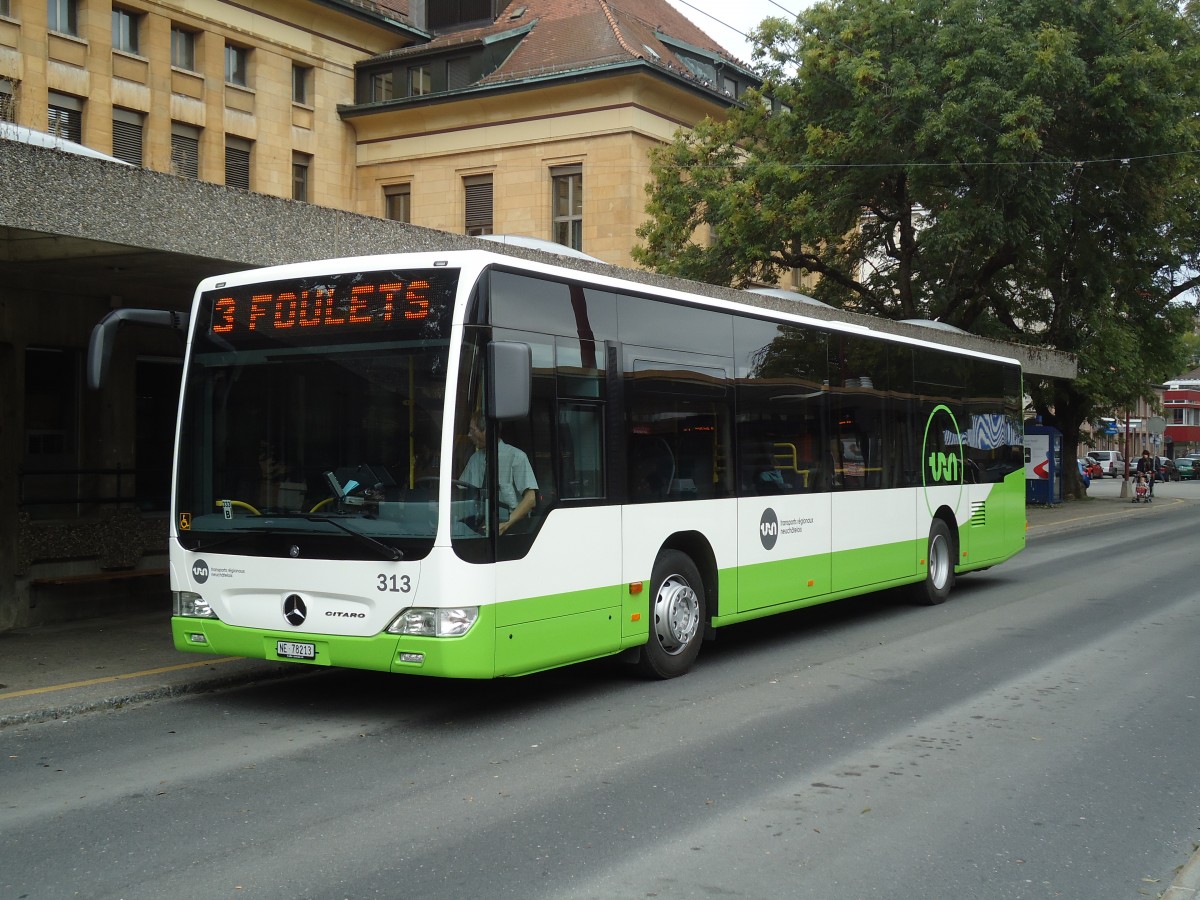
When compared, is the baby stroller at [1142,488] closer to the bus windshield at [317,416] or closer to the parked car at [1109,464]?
the parked car at [1109,464]

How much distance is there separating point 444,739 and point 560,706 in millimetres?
1238

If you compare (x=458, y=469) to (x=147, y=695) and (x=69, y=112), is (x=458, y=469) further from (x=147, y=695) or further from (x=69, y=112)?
(x=69, y=112)

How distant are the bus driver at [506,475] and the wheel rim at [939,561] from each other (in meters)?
7.67

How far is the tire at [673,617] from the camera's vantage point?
9.31m

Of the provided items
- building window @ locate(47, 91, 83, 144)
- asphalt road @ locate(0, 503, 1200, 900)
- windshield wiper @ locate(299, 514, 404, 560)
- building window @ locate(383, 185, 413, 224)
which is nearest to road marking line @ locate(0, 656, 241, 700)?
asphalt road @ locate(0, 503, 1200, 900)


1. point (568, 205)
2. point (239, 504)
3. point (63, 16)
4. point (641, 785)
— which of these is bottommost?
point (641, 785)

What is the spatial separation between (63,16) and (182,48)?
379 centimetres

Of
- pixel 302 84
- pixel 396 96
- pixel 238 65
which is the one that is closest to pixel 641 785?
pixel 238 65

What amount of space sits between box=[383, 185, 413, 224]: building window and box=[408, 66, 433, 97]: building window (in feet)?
10.6

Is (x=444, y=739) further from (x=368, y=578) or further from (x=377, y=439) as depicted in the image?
(x=377, y=439)

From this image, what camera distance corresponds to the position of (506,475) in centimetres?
768

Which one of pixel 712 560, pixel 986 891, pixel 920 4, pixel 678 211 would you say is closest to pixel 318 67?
pixel 678 211

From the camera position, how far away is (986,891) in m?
4.90

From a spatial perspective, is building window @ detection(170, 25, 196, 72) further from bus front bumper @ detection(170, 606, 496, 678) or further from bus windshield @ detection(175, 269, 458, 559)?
bus front bumper @ detection(170, 606, 496, 678)
